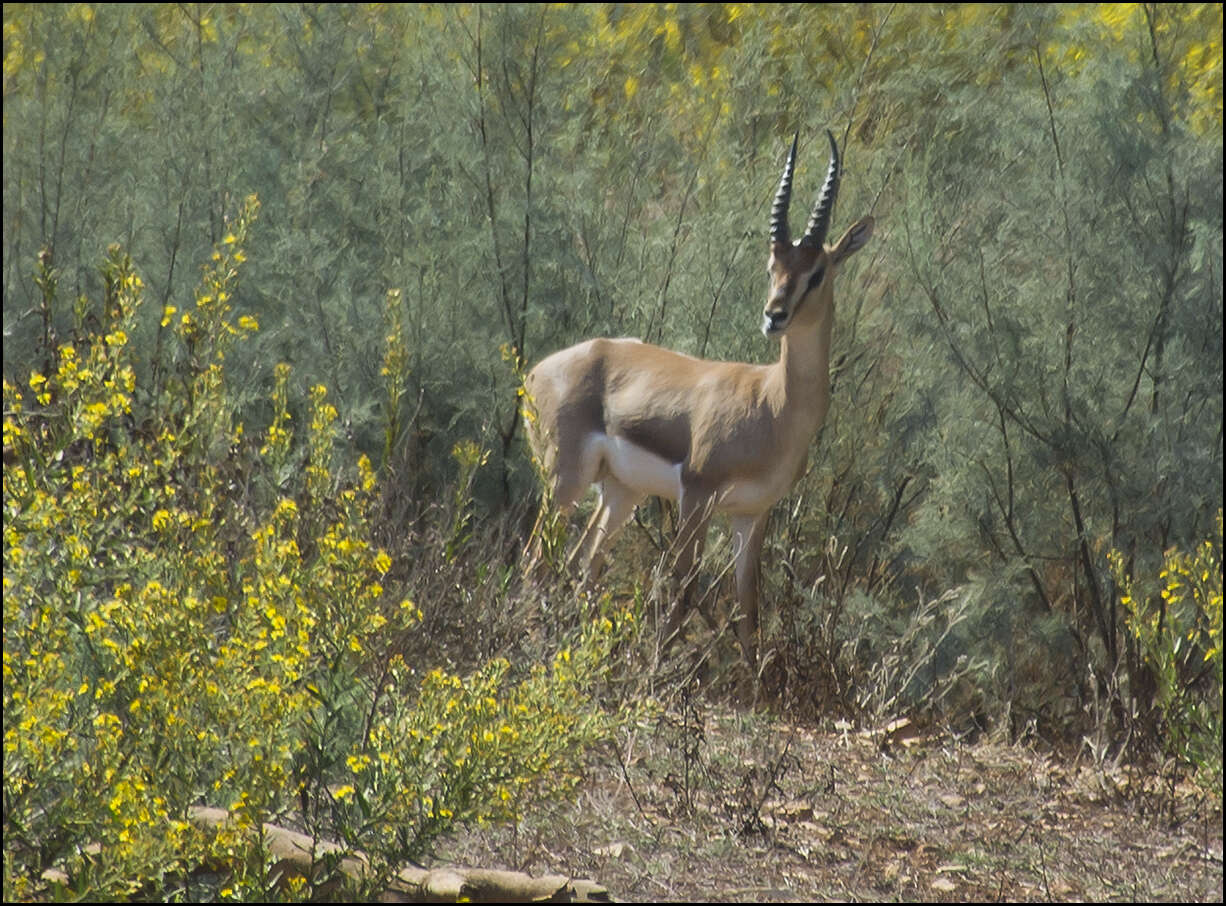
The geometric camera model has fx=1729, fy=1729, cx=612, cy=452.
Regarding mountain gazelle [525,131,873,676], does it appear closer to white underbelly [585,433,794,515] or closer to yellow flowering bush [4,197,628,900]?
white underbelly [585,433,794,515]

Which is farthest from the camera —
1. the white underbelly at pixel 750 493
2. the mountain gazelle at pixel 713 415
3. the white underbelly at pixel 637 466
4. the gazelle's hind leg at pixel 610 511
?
the gazelle's hind leg at pixel 610 511

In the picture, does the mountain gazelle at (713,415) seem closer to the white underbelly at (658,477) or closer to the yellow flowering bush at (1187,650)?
the white underbelly at (658,477)

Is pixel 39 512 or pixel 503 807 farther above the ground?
pixel 39 512

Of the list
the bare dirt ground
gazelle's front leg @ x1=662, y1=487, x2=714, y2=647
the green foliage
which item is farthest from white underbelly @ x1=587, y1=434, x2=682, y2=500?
the bare dirt ground

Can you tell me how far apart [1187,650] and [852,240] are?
270 cm

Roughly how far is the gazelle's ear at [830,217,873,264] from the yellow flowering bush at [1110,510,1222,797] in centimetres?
184

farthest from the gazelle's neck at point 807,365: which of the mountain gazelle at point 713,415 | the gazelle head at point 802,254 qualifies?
the gazelle head at point 802,254

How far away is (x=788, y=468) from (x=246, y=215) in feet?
10.7

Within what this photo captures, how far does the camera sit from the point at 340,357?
869cm

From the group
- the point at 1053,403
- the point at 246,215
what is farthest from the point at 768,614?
the point at 246,215

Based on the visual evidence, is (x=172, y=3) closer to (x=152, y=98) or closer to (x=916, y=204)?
(x=152, y=98)

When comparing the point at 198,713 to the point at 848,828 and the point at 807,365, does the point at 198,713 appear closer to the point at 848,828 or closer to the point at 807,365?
the point at 848,828

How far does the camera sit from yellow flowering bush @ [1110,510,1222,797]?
4797 millimetres

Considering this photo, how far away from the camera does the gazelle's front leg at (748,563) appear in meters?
7.82
